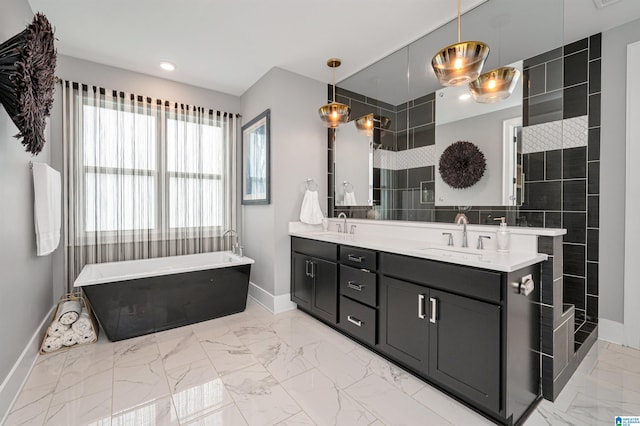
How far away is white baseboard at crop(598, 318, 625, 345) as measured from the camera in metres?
2.41

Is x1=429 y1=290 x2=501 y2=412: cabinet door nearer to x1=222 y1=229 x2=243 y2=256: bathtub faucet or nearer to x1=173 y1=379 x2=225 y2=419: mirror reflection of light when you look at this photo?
x1=173 y1=379 x2=225 y2=419: mirror reflection of light

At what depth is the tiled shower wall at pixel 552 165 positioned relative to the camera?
2.03 meters

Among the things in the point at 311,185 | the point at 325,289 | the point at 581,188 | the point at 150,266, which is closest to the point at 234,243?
the point at 150,266

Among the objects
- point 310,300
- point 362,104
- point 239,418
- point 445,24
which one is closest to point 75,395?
point 239,418

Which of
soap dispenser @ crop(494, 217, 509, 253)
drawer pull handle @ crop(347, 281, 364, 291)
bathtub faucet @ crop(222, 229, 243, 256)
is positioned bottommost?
drawer pull handle @ crop(347, 281, 364, 291)

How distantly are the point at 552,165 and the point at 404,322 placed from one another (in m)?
1.72

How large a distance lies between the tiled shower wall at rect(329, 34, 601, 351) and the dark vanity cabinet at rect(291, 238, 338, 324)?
0.77m

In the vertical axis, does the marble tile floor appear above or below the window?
below

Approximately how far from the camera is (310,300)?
2.96 metres

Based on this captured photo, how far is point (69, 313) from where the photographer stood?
244 centimetres

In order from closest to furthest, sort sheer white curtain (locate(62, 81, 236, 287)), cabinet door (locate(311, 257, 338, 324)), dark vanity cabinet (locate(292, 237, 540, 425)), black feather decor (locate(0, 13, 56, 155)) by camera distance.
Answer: black feather decor (locate(0, 13, 56, 155)) < dark vanity cabinet (locate(292, 237, 540, 425)) < cabinet door (locate(311, 257, 338, 324)) < sheer white curtain (locate(62, 81, 236, 287))

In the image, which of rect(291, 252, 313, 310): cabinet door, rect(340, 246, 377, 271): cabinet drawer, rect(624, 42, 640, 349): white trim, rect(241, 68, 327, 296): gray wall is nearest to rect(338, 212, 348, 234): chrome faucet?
rect(241, 68, 327, 296): gray wall

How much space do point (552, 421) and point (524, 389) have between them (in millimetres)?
197

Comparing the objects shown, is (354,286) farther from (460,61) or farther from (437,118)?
(460,61)
